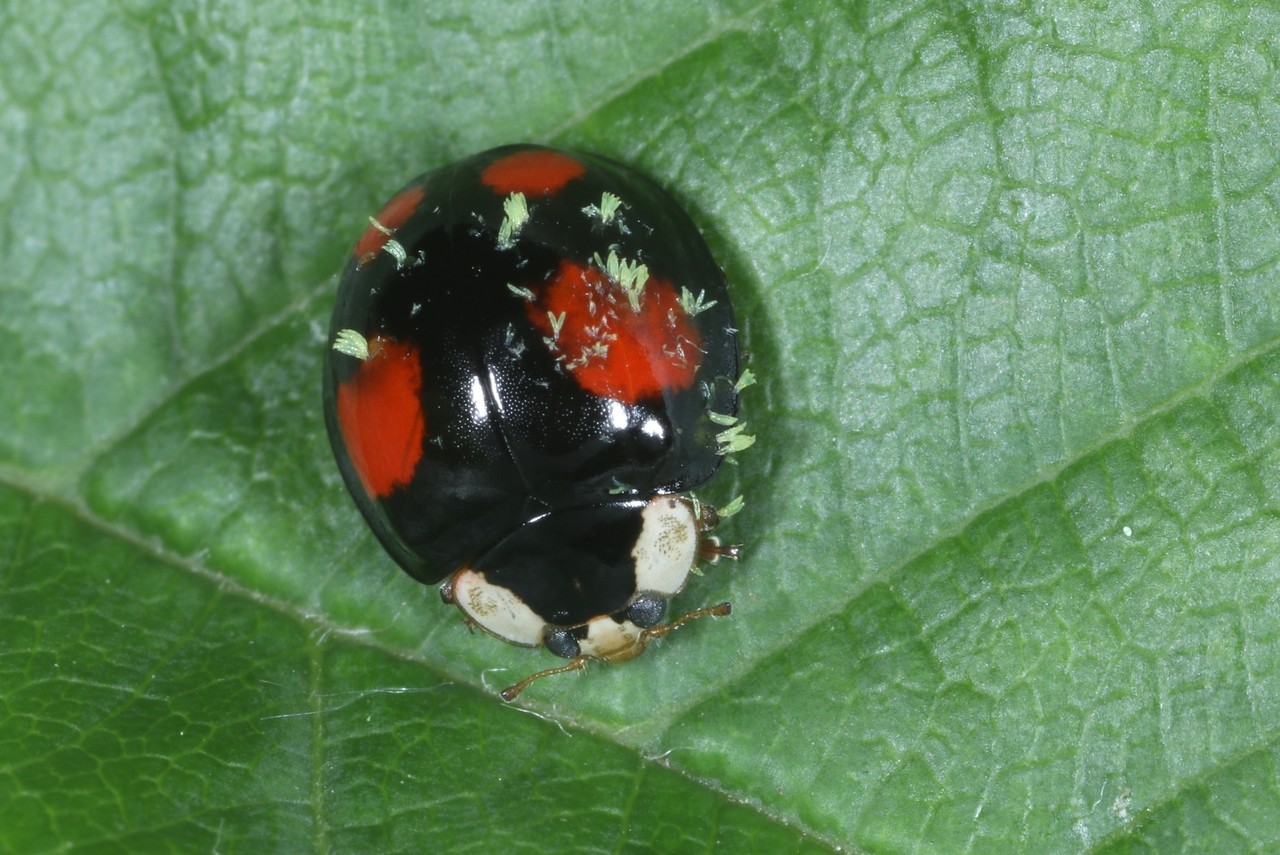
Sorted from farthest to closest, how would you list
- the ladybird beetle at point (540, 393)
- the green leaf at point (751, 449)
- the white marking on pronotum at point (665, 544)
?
1. the white marking on pronotum at point (665, 544)
2. the ladybird beetle at point (540, 393)
3. the green leaf at point (751, 449)

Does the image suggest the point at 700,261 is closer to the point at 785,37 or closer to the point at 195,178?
the point at 785,37

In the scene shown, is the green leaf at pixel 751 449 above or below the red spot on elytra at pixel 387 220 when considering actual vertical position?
below

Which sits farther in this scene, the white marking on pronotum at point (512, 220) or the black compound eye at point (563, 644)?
the black compound eye at point (563, 644)

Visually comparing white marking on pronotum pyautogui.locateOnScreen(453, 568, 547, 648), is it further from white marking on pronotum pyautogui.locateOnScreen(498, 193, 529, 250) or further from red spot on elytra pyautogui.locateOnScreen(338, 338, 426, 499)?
white marking on pronotum pyautogui.locateOnScreen(498, 193, 529, 250)

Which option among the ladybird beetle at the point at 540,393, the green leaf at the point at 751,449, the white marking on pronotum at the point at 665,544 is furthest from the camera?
the white marking on pronotum at the point at 665,544

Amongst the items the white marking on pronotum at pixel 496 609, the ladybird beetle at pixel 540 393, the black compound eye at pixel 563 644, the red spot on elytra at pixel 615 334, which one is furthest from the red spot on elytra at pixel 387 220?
the black compound eye at pixel 563 644

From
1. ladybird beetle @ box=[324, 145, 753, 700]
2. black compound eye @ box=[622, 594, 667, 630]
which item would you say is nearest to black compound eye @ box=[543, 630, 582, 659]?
ladybird beetle @ box=[324, 145, 753, 700]

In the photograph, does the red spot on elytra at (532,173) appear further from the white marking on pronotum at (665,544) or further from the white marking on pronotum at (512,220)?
the white marking on pronotum at (665,544)
